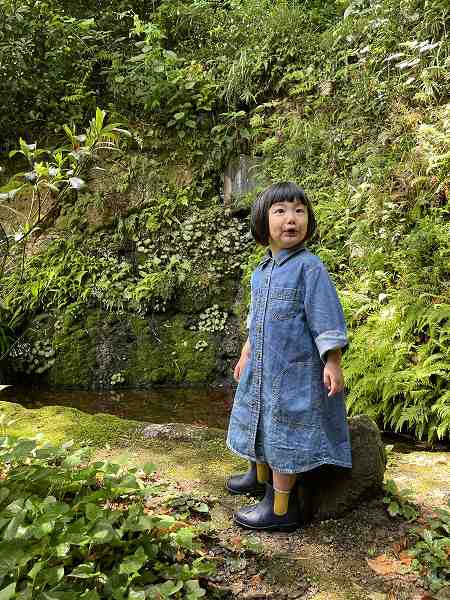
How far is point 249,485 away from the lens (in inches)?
107

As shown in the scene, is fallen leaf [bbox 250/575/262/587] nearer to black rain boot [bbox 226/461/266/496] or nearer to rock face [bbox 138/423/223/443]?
black rain boot [bbox 226/461/266/496]

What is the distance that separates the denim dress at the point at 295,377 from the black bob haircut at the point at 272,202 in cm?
17

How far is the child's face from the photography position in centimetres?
250

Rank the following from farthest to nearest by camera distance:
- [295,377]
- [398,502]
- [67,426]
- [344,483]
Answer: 1. [67,426]
2. [398,502]
3. [344,483]
4. [295,377]

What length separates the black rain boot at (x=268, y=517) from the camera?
241 cm

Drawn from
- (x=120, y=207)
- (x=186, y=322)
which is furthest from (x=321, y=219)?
(x=120, y=207)

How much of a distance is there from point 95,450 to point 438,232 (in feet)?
12.6

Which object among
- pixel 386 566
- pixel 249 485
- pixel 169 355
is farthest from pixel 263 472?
pixel 169 355

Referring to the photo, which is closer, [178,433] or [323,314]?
[323,314]

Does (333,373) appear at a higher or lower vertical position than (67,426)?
higher

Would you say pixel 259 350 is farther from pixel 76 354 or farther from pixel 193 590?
pixel 76 354

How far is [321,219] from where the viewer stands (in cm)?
624

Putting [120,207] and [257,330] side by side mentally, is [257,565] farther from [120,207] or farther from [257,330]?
[120,207]

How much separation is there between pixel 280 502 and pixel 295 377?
0.64 metres
